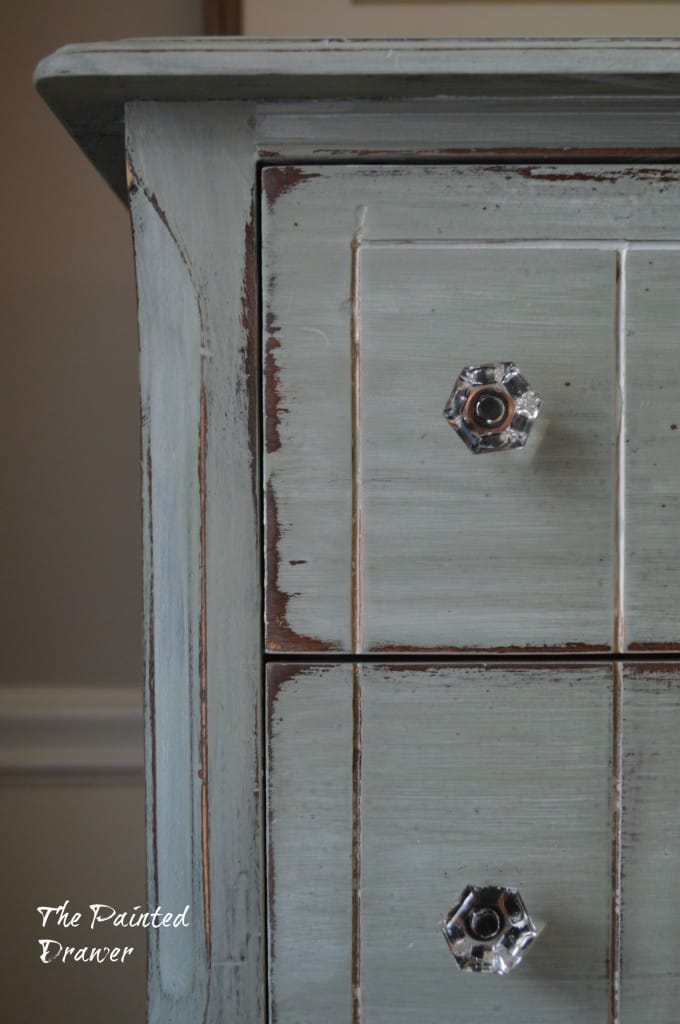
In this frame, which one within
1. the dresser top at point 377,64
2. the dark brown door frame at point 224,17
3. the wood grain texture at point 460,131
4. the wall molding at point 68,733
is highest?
the dark brown door frame at point 224,17

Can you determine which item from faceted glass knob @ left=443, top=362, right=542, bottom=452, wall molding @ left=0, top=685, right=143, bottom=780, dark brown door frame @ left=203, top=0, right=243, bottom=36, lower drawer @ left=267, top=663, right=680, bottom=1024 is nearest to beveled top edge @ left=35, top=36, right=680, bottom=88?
faceted glass knob @ left=443, top=362, right=542, bottom=452

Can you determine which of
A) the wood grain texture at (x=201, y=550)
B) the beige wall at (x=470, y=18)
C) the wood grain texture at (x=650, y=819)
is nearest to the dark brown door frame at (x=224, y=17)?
the beige wall at (x=470, y=18)

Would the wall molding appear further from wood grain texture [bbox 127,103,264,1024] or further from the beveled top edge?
the beveled top edge

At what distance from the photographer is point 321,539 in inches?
15.2

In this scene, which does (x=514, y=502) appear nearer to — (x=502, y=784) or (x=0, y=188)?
(x=502, y=784)

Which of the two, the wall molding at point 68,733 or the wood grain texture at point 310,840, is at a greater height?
the wood grain texture at point 310,840

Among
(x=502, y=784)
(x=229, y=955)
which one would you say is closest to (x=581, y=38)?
(x=502, y=784)

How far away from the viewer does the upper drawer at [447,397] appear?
381mm

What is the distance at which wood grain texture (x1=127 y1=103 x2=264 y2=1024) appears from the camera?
0.39 m

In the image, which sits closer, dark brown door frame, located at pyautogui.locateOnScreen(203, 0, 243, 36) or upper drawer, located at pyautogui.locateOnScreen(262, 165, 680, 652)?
upper drawer, located at pyautogui.locateOnScreen(262, 165, 680, 652)

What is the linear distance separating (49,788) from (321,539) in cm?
62

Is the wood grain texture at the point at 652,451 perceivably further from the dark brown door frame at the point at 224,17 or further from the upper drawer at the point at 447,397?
the dark brown door frame at the point at 224,17

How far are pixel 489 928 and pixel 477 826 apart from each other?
0.15 ft

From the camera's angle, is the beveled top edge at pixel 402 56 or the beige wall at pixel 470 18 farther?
the beige wall at pixel 470 18
